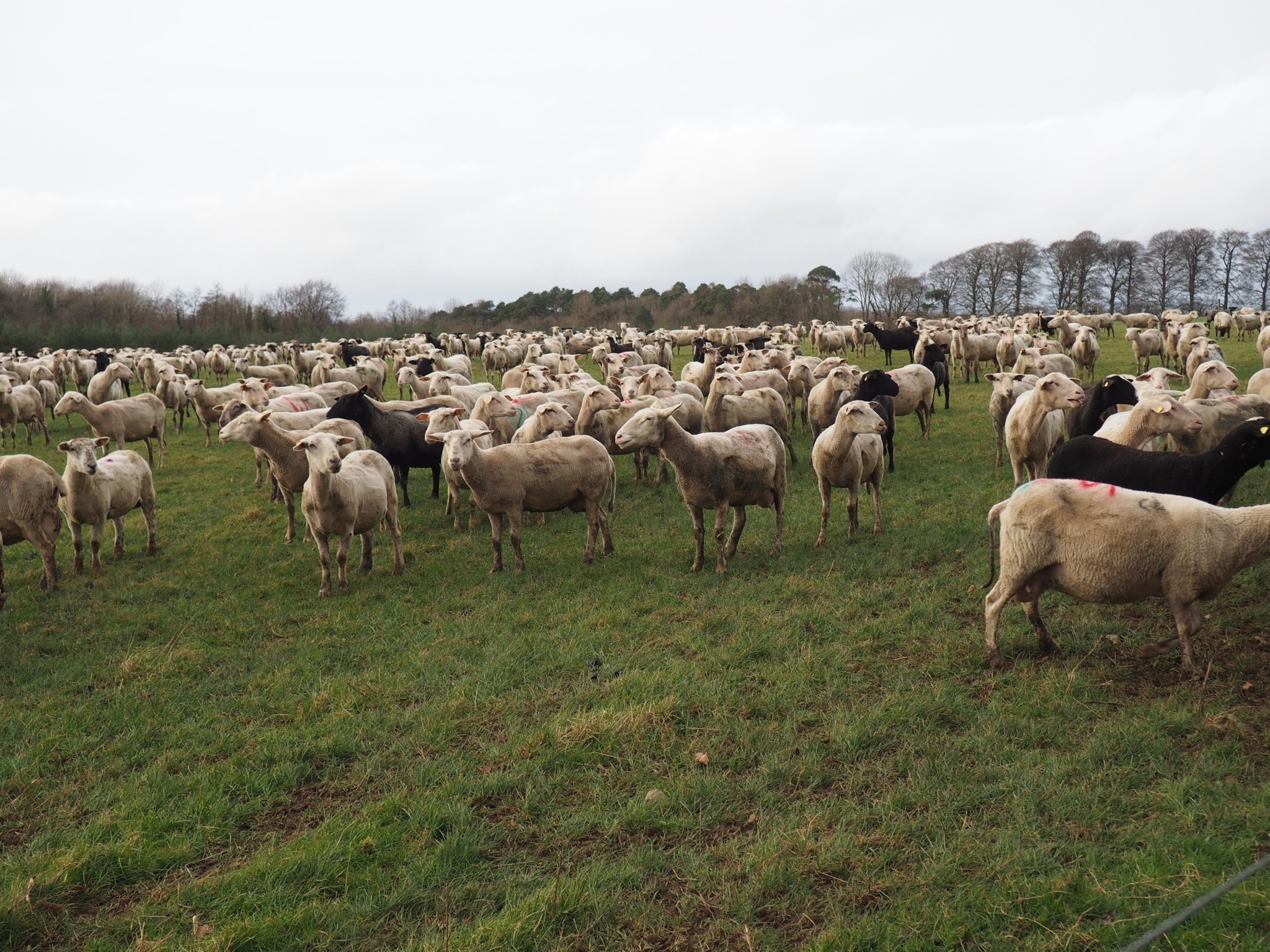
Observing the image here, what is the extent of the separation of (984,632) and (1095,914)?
326cm

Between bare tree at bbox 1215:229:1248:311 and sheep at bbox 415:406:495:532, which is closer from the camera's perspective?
sheep at bbox 415:406:495:532

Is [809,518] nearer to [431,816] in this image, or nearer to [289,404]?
[431,816]

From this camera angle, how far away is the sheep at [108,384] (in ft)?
75.9

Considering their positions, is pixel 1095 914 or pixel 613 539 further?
pixel 613 539

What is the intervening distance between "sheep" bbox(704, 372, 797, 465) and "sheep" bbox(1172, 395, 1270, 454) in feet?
21.3

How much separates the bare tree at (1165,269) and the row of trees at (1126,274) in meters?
0.06

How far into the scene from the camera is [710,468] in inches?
381

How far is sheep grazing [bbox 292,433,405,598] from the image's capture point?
9398 millimetres

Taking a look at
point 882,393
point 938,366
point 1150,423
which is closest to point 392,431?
point 882,393

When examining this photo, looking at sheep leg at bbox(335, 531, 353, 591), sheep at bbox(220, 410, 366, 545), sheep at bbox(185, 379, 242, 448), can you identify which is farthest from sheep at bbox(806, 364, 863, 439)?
sheep at bbox(185, 379, 242, 448)

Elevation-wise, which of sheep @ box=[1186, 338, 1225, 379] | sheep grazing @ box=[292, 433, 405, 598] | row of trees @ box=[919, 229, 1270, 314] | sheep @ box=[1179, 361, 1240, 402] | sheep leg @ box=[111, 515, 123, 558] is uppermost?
row of trees @ box=[919, 229, 1270, 314]

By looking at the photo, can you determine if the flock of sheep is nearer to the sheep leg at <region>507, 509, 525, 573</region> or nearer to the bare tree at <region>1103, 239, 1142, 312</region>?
the sheep leg at <region>507, 509, 525, 573</region>

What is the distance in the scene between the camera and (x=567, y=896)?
4.11m

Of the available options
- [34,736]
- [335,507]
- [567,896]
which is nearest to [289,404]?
[335,507]
